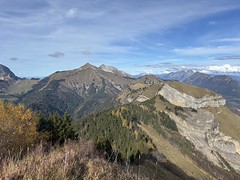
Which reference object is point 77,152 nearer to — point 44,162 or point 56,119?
point 44,162

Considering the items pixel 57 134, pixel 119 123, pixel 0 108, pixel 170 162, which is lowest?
pixel 170 162

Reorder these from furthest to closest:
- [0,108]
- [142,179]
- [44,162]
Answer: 1. [0,108]
2. [142,179]
3. [44,162]

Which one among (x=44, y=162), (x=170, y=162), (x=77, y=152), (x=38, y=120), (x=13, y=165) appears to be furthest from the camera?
(x=170, y=162)

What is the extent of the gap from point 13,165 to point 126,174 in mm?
3302

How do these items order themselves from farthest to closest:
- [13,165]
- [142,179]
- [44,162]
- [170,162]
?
[170,162], [142,179], [44,162], [13,165]

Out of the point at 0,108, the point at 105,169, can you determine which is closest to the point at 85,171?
the point at 105,169

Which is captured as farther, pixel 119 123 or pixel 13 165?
pixel 119 123

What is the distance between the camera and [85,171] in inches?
308

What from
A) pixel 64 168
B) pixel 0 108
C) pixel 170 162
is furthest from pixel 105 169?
pixel 170 162

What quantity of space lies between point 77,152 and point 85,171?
1.93 m

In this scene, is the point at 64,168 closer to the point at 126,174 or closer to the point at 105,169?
the point at 105,169

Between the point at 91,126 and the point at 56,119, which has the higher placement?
the point at 56,119

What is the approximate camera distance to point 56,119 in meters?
70.0

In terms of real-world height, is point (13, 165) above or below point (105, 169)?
above
